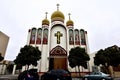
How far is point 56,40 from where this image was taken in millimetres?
32281

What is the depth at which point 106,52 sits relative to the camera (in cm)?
2394

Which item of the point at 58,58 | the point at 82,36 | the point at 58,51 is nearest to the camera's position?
the point at 58,58

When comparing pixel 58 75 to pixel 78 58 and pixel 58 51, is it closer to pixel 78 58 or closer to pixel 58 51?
pixel 78 58

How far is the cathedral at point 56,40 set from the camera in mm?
29844

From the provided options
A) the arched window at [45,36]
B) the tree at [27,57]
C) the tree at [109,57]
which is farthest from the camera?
the arched window at [45,36]

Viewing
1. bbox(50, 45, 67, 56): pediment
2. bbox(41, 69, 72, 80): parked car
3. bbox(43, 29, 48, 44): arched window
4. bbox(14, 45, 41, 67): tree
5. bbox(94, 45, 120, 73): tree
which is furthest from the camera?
bbox(43, 29, 48, 44): arched window

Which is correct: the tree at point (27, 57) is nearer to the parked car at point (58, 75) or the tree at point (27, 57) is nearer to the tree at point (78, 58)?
the tree at point (78, 58)

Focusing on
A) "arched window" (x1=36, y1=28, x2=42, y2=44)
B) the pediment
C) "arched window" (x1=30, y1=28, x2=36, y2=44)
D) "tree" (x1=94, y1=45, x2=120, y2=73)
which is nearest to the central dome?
"arched window" (x1=36, y1=28, x2=42, y2=44)

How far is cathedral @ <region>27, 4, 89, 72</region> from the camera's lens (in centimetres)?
2984

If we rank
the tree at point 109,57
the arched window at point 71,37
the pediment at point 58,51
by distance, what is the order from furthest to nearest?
1. the arched window at point 71,37
2. the pediment at point 58,51
3. the tree at point 109,57

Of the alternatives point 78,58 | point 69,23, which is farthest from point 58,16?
point 78,58

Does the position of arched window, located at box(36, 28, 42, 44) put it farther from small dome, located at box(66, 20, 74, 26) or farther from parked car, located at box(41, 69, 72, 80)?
parked car, located at box(41, 69, 72, 80)

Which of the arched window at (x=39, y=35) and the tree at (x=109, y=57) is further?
the arched window at (x=39, y=35)

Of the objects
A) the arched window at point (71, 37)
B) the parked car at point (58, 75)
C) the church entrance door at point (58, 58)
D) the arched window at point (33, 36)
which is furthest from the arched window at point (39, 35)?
the parked car at point (58, 75)
